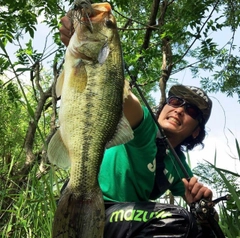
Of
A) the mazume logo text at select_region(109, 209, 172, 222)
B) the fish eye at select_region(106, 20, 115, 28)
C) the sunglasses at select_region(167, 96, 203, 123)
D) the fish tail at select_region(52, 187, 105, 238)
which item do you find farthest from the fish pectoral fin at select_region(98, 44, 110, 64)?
the sunglasses at select_region(167, 96, 203, 123)

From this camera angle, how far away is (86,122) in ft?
5.56

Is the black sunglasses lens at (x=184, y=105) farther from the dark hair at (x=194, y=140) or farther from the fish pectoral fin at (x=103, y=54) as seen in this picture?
the fish pectoral fin at (x=103, y=54)

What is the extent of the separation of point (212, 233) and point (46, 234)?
107 cm

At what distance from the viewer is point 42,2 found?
4.13 m

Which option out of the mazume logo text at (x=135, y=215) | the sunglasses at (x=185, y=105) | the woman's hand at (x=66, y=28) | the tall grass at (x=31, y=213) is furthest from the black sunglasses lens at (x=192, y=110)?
the woman's hand at (x=66, y=28)

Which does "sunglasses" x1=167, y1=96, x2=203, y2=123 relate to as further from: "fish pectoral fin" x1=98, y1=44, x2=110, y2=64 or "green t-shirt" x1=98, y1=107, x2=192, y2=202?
"fish pectoral fin" x1=98, y1=44, x2=110, y2=64

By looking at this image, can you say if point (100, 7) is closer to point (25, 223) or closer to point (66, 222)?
point (66, 222)

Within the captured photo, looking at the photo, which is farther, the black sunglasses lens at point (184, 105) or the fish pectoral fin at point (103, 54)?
the black sunglasses lens at point (184, 105)

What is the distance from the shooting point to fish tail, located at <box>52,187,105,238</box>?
162cm

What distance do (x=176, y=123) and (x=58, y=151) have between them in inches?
59.7

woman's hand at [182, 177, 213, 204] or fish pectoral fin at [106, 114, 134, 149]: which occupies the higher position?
fish pectoral fin at [106, 114, 134, 149]

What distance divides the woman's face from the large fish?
1325mm

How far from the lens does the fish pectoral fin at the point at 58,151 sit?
5.82 ft

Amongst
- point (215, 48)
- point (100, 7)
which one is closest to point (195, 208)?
point (100, 7)
